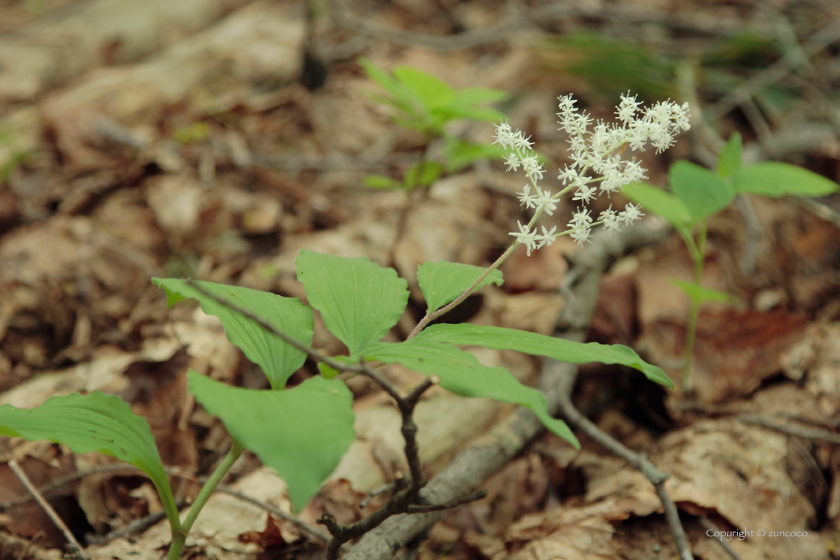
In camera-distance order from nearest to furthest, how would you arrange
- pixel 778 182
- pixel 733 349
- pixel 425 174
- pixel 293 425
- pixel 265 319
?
pixel 293 425
pixel 265 319
pixel 778 182
pixel 733 349
pixel 425 174

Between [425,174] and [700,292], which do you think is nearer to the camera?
[700,292]

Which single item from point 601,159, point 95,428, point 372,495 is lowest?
point 372,495

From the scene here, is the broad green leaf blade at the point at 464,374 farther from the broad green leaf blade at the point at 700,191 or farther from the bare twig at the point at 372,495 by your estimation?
the broad green leaf blade at the point at 700,191

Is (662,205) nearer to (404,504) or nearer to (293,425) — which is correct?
(404,504)

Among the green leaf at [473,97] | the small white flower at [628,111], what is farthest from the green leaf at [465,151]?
the small white flower at [628,111]

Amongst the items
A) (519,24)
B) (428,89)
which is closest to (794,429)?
(428,89)

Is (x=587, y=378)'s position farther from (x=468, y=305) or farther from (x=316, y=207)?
(x=316, y=207)

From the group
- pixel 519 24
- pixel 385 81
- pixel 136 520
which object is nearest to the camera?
pixel 136 520

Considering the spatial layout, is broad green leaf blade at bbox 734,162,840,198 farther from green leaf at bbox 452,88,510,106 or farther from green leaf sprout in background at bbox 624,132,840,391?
green leaf at bbox 452,88,510,106
